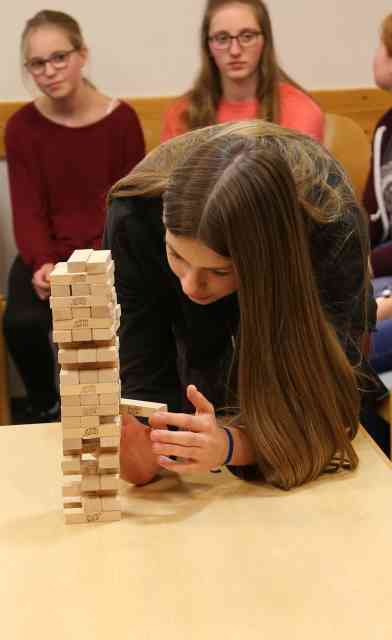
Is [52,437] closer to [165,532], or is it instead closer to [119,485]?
[119,485]

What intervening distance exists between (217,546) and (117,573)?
139 mm

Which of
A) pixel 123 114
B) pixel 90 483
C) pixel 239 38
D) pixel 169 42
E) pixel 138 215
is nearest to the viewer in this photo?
pixel 90 483

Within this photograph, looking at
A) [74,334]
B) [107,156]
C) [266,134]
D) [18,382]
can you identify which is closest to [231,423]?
[74,334]

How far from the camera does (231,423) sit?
1.33m

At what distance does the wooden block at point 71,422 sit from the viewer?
1.16 metres

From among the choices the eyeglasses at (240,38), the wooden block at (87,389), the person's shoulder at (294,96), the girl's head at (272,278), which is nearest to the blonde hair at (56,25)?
the eyeglasses at (240,38)

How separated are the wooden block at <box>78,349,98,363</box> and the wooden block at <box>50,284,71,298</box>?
80 mm

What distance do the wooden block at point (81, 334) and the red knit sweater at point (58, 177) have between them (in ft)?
5.92

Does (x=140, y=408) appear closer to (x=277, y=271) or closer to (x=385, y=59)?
(x=277, y=271)

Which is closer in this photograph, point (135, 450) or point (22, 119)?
point (135, 450)

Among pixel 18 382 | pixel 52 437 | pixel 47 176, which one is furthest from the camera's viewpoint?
pixel 18 382

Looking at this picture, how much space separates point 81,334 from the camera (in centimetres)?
112

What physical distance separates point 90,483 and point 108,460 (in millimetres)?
47

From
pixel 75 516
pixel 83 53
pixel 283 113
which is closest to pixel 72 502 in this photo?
pixel 75 516
